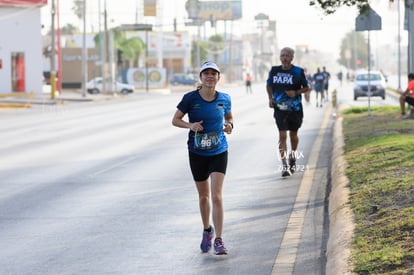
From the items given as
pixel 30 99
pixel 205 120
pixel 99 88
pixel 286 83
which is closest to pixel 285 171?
pixel 286 83

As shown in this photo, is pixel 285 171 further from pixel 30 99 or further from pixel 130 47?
pixel 130 47

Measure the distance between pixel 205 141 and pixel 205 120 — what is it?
0.18 m

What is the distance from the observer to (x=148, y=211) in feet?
39.5

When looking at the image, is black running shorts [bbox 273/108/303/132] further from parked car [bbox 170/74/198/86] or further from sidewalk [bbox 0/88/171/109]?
parked car [bbox 170/74/198/86]

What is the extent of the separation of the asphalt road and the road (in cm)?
1

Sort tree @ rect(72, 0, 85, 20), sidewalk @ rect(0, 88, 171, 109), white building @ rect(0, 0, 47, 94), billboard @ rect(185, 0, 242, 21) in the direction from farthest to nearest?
1. tree @ rect(72, 0, 85, 20)
2. billboard @ rect(185, 0, 242, 21)
3. white building @ rect(0, 0, 47, 94)
4. sidewalk @ rect(0, 88, 171, 109)

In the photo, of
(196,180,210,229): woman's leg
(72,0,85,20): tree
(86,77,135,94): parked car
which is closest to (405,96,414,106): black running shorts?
(196,180,210,229): woman's leg

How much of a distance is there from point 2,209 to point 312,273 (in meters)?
5.12

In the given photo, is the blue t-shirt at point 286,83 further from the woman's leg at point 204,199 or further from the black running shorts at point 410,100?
the black running shorts at point 410,100

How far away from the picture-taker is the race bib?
9.33 metres

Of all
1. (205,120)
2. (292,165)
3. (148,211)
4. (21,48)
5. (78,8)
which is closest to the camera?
(205,120)

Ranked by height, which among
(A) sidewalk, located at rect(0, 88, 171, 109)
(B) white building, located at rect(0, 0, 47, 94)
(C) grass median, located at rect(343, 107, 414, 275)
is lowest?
(C) grass median, located at rect(343, 107, 414, 275)

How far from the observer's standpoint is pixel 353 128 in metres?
23.5

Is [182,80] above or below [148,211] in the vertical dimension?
above
